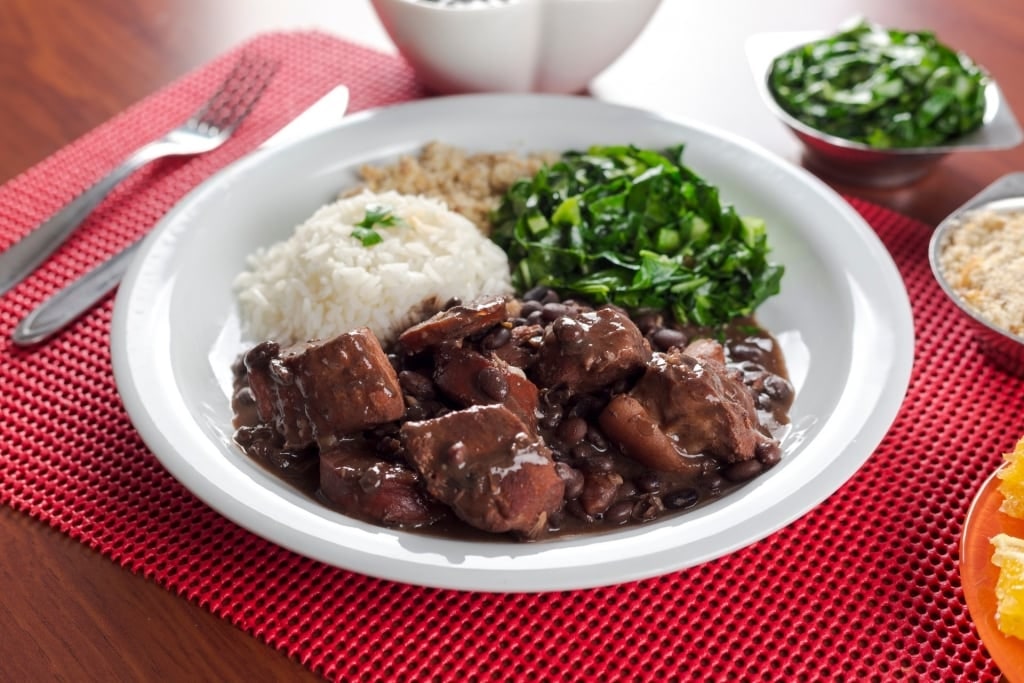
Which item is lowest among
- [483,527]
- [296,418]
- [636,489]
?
[636,489]

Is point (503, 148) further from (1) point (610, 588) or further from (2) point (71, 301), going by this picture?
(1) point (610, 588)

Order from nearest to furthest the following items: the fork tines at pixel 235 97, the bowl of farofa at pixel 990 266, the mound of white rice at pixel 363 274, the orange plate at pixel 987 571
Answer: the orange plate at pixel 987 571 → the bowl of farofa at pixel 990 266 → the mound of white rice at pixel 363 274 → the fork tines at pixel 235 97

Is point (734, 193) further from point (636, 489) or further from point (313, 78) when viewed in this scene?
point (313, 78)

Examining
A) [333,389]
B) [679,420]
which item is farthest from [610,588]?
[333,389]

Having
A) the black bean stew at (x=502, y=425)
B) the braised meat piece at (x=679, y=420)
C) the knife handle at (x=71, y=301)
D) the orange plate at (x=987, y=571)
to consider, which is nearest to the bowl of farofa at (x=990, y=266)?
the orange plate at (x=987, y=571)

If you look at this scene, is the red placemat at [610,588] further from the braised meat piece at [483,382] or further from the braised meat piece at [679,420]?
the braised meat piece at [483,382]

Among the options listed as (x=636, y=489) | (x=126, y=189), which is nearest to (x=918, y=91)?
(x=636, y=489)
